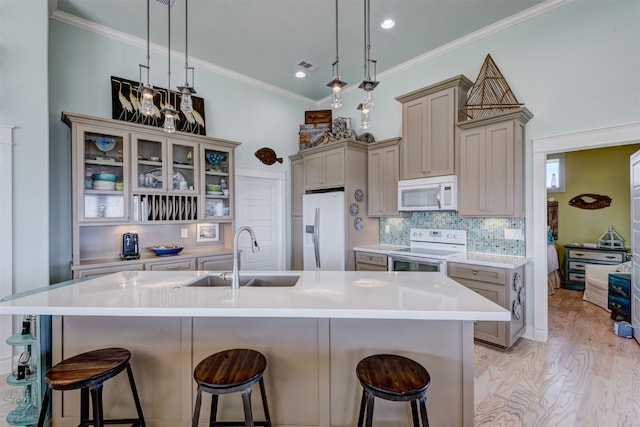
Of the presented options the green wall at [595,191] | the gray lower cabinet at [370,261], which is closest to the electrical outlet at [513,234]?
the gray lower cabinet at [370,261]

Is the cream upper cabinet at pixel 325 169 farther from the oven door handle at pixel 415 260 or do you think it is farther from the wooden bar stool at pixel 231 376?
the wooden bar stool at pixel 231 376

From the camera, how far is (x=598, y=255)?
16.7ft

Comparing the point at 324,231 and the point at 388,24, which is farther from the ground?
the point at 388,24

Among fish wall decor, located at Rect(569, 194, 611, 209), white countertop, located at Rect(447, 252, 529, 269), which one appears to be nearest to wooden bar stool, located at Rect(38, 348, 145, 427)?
white countertop, located at Rect(447, 252, 529, 269)

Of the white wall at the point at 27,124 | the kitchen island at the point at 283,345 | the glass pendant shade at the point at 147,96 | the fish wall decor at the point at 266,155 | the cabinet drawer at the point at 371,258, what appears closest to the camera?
the kitchen island at the point at 283,345

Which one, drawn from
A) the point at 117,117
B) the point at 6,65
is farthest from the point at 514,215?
the point at 6,65

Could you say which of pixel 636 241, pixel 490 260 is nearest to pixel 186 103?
pixel 490 260

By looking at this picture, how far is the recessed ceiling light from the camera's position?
322 centimetres

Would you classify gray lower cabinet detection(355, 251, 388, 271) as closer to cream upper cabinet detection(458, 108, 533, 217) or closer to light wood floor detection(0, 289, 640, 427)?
Result: cream upper cabinet detection(458, 108, 533, 217)

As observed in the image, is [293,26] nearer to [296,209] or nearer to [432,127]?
[432,127]

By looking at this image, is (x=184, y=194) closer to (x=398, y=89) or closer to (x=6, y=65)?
(x=6, y=65)

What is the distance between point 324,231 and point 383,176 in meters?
1.14

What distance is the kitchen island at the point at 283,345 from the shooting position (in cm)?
164

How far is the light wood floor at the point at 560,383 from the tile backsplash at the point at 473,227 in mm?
1013
